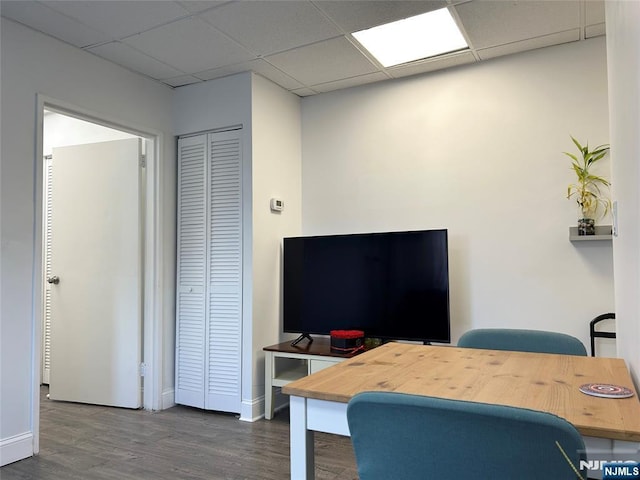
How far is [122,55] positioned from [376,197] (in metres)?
2.15

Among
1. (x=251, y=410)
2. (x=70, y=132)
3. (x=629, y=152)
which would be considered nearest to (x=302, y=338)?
(x=251, y=410)

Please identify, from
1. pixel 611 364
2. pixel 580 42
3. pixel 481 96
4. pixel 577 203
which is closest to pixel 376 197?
pixel 481 96

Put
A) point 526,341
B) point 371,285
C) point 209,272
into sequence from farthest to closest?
point 209,272, point 371,285, point 526,341

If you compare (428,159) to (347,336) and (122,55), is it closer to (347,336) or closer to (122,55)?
(347,336)

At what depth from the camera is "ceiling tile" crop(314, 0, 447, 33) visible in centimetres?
270

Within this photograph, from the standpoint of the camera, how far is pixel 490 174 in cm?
339

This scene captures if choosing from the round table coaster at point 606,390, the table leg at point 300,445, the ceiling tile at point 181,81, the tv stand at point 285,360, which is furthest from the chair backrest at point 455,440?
the ceiling tile at point 181,81

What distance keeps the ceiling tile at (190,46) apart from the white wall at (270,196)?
1.18 feet

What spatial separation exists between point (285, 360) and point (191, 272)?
1.05 metres

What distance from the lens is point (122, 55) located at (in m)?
3.34

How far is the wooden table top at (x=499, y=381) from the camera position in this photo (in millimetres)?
1035

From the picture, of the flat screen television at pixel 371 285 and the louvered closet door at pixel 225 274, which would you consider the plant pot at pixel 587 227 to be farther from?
the louvered closet door at pixel 225 274

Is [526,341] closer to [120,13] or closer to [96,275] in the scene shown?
[120,13]

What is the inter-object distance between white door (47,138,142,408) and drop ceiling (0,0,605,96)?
0.95 m
